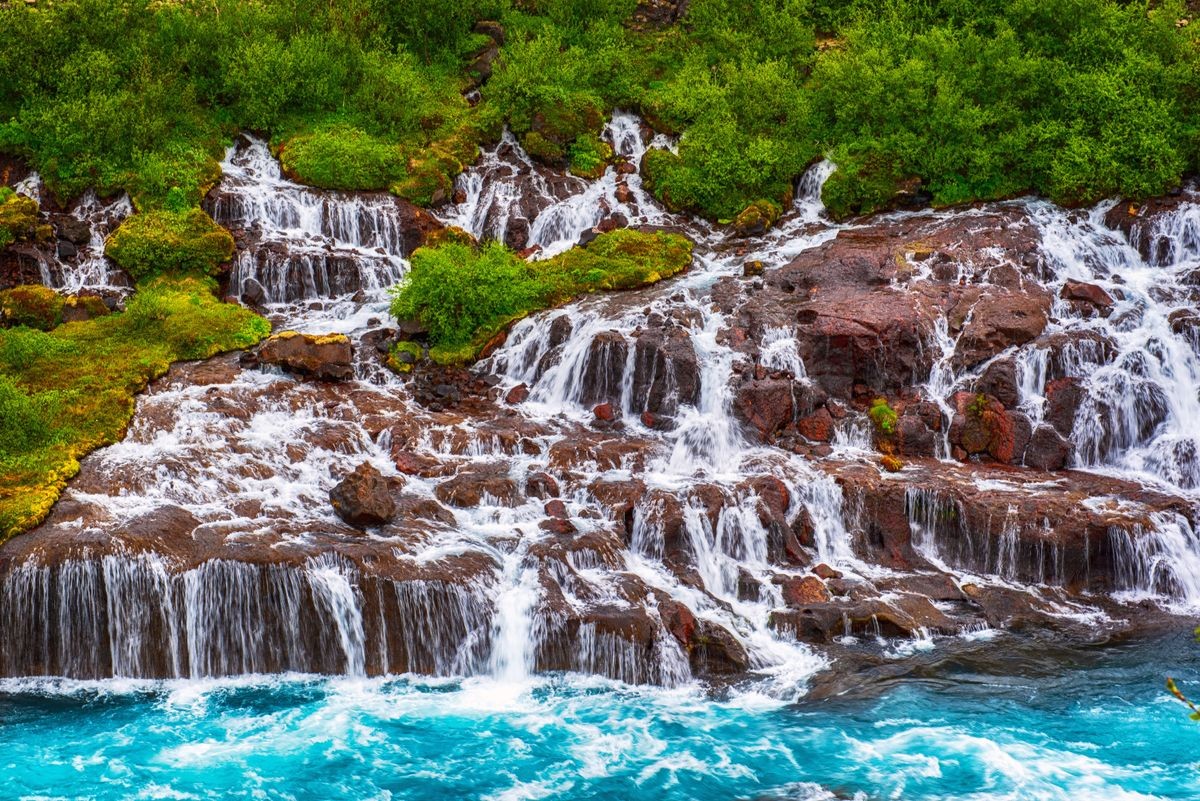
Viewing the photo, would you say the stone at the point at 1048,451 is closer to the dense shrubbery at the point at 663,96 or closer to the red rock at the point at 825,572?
the red rock at the point at 825,572

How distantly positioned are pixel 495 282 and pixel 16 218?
11268 mm

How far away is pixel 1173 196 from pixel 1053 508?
11.2 m

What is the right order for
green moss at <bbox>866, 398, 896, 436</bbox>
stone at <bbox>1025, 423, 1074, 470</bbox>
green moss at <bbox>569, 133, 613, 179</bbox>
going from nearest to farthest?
stone at <bbox>1025, 423, 1074, 470</bbox> < green moss at <bbox>866, 398, 896, 436</bbox> < green moss at <bbox>569, 133, 613, 179</bbox>

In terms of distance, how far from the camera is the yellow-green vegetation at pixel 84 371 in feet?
56.0

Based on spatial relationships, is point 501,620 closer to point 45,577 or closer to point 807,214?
point 45,577

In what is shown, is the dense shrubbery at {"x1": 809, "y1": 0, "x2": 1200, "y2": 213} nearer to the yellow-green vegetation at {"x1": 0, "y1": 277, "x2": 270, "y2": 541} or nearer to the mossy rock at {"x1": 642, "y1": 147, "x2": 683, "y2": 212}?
the mossy rock at {"x1": 642, "y1": 147, "x2": 683, "y2": 212}

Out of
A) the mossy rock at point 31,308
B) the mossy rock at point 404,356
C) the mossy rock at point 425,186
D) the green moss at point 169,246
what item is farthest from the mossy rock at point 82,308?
the mossy rock at point 425,186

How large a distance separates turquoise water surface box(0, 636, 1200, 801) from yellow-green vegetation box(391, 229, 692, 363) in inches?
367

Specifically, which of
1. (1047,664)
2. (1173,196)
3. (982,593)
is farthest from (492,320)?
(1173,196)

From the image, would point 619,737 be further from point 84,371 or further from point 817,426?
point 84,371

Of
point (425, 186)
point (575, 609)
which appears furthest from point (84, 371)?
point (575, 609)

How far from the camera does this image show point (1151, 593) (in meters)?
17.0

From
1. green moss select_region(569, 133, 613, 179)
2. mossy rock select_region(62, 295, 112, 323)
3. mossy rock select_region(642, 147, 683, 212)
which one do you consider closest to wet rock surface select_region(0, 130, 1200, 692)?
mossy rock select_region(62, 295, 112, 323)

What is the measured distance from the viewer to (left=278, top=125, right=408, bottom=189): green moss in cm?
2750
